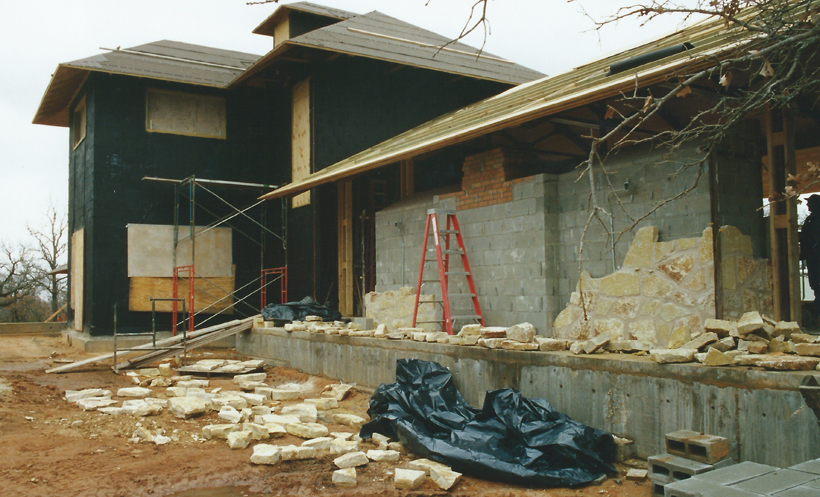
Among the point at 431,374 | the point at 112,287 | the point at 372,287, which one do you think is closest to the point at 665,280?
the point at 431,374

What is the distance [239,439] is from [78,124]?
47.6 feet

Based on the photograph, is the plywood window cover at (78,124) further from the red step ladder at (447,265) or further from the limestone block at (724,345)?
the limestone block at (724,345)

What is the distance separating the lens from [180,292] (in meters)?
15.6

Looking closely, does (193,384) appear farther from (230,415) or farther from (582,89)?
(582,89)

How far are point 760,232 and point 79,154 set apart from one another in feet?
53.5

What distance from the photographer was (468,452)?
5.35m

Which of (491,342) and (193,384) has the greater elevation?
(491,342)

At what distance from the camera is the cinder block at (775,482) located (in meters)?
3.29

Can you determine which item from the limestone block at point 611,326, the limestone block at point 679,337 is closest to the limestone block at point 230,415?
the limestone block at point 611,326

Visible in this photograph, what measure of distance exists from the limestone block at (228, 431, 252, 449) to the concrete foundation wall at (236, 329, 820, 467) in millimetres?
2319

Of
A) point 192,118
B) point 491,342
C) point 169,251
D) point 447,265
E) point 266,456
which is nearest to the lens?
point 266,456

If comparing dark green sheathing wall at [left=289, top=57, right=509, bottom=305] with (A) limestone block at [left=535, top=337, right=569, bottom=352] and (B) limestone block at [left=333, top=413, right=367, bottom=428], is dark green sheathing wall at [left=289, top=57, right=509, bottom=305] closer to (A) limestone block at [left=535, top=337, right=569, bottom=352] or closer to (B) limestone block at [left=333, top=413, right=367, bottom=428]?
(B) limestone block at [left=333, top=413, right=367, bottom=428]

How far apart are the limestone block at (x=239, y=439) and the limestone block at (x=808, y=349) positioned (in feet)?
16.2

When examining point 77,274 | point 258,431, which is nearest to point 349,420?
point 258,431
